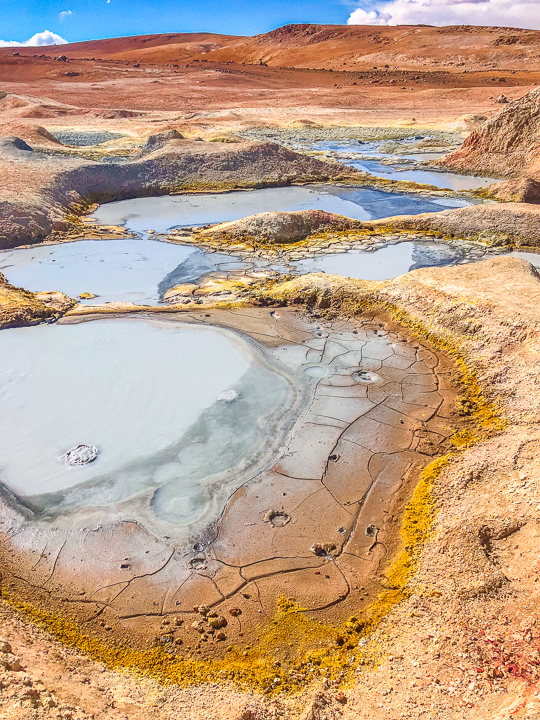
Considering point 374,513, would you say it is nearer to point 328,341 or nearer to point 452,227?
point 328,341

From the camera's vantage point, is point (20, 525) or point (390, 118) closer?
point (20, 525)

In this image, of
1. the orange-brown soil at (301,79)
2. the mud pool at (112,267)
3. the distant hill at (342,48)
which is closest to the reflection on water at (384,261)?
the mud pool at (112,267)

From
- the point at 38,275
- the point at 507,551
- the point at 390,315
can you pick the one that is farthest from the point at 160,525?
the point at 38,275

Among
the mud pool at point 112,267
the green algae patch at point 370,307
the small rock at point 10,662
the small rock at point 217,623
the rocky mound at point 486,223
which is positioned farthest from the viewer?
the rocky mound at point 486,223

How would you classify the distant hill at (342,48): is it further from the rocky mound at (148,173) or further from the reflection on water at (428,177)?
the rocky mound at (148,173)

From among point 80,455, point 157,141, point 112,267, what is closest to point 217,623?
point 80,455

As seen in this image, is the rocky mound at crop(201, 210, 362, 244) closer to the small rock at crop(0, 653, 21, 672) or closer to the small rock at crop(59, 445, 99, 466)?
the small rock at crop(59, 445, 99, 466)
